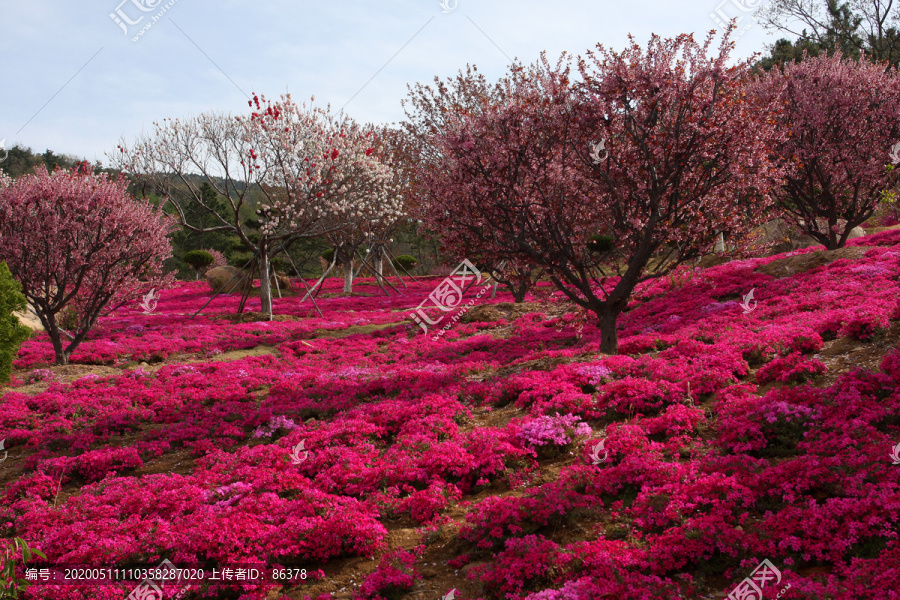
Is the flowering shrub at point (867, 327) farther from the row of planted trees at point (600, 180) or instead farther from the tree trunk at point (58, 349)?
the tree trunk at point (58, 349)

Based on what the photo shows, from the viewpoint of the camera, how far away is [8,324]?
43.4ft

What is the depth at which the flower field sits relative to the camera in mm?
5109

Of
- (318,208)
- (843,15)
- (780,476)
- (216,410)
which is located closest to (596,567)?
(780,476)

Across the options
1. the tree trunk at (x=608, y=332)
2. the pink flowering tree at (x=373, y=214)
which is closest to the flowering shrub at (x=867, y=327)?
the tree trunk at (x=608, y=332)

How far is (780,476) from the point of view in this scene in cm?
593

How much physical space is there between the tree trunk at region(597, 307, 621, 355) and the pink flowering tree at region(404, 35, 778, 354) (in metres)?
0.02

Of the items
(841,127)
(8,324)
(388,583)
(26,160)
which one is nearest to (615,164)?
(388,583)

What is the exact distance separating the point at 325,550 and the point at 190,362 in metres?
13.8

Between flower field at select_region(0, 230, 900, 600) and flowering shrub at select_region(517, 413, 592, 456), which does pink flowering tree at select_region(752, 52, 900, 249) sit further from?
flowering shrub at select_region(517, 413, 592, 456)

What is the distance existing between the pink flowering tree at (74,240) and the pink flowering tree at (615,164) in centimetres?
1182

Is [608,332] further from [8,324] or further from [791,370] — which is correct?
[8,324]

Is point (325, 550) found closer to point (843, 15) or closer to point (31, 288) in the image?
point (31, 288)

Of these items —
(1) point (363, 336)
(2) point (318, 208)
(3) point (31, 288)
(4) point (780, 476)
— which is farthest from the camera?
(2) point (318, 208)

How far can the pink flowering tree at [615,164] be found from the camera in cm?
1191
